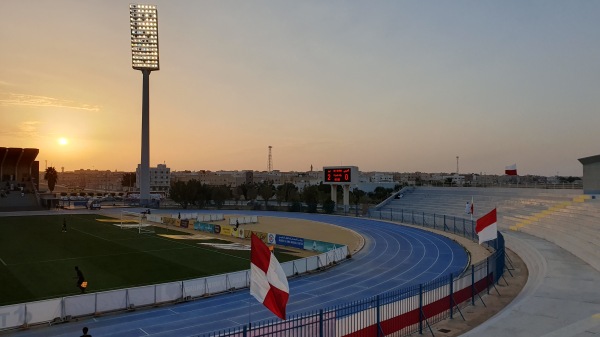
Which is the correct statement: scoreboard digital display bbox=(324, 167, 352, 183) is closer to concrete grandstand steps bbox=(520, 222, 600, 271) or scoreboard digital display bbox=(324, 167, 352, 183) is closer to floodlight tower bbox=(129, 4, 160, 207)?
concrete grandstand steps bbox=(520, 222, 600, 271)

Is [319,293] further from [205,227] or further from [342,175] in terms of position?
[342,175]

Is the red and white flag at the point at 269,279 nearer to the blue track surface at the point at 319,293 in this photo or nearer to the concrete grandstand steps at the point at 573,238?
the blue track surface at the point at 319,293

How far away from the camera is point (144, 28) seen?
270 feet

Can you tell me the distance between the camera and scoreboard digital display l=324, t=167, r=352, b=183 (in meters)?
69.8

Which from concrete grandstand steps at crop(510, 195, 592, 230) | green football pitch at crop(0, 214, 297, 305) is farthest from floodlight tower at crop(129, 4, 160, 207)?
concrete grandstand steps at crop(510, 195, 592, 230)

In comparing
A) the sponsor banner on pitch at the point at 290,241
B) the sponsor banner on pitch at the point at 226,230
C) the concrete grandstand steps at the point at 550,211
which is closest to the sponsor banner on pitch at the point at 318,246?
the sponsor banner on pitch at the point at 290,241

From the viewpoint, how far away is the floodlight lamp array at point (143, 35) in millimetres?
82125

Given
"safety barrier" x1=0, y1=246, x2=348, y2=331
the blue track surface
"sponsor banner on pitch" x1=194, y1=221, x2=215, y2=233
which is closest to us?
"safety barrier" x1=0, y1=246, x2=348, y2=331

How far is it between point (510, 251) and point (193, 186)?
67.9 meters

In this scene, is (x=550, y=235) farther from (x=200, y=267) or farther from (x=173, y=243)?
(x=173, y=243)

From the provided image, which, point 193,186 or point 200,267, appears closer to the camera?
point 200,267

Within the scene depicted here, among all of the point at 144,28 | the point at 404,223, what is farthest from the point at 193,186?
the point at 404,223

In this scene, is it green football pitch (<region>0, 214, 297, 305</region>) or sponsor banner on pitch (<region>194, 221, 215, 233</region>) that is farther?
sponsor banner on pitch (<region>194, 221, 215, 233</region>)

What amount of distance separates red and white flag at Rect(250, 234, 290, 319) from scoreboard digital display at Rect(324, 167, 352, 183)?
193ft
